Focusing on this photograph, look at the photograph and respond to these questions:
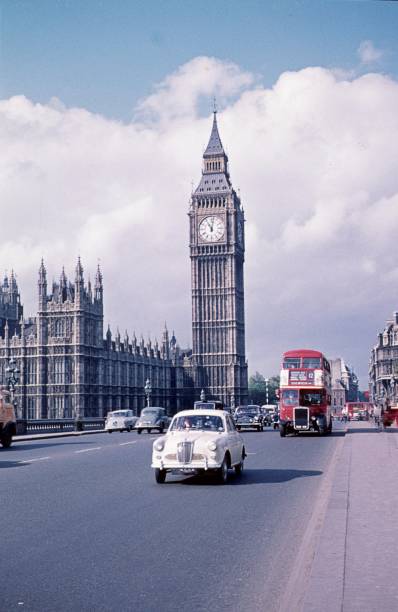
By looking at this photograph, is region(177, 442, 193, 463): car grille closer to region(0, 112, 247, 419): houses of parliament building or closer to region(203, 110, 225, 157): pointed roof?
region(0, 112, 247, 419): houses of parliament building

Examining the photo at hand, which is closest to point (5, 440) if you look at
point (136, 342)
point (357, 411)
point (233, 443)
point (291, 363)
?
point (291, 363)

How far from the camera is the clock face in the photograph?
13112 cm

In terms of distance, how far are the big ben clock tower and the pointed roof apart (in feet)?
26.7

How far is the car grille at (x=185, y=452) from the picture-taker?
1700cm

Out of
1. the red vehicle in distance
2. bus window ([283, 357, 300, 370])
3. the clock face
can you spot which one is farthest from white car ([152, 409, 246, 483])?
the clock face

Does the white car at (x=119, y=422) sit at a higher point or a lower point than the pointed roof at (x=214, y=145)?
lower

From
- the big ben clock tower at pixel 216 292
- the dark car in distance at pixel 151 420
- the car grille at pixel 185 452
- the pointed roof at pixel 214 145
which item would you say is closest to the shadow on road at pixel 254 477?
the car grille at pixel 185 452

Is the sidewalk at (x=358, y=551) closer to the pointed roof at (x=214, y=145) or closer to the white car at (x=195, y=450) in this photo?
the white car at (x=195, y=450)

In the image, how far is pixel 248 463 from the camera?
76.6 ft

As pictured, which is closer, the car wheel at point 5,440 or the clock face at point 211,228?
the car wheel at point 5,440

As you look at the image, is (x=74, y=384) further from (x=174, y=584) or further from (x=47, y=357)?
(x=174, y=584)

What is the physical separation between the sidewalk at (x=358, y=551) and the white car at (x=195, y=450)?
8.20ft

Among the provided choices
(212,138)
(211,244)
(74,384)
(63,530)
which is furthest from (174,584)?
(212,138)

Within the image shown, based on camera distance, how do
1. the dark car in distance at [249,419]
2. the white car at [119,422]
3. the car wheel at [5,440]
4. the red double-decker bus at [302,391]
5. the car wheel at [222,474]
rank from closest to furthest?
1. the car wheel at [222,474]
2. the car wheel at [5,440]
3. the red double-decker bus at [302,391]
4. the dark car in distance at [249,419]
5. the white car at [119,422]
